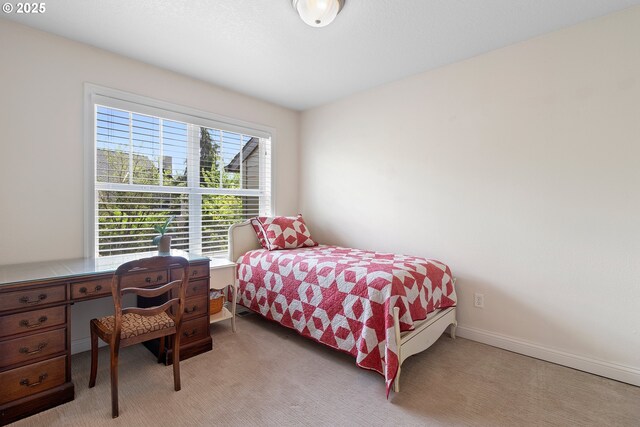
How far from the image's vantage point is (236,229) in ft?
10.7

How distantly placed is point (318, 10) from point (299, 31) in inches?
16.0

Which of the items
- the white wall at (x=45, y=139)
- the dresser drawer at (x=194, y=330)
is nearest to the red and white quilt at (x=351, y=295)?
the dresser drawer at (x=194, y=330)

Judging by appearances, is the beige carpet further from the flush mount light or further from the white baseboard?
the flush mount light

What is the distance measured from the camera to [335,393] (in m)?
1.86

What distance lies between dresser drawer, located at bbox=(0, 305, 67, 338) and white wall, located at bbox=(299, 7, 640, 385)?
8.62 feet

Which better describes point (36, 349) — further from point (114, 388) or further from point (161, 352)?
point (161, 352)

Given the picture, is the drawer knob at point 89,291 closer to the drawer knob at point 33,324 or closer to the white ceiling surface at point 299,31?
the drawer knob at point 33,324

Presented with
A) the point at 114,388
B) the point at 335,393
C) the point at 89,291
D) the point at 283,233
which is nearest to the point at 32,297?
the point at 89,291

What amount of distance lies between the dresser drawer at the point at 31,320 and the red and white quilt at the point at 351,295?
145cm

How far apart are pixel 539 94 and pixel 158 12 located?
2.79 m

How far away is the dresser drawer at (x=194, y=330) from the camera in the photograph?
7.47 ft

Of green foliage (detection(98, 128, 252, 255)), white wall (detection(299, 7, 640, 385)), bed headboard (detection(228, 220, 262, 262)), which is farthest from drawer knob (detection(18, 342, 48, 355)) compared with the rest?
white wall (detection(299, 7, 640, 385))

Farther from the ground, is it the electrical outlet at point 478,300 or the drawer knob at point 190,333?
the electrical outlet at point 478,300

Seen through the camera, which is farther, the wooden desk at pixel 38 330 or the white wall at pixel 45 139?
the white wall at pixel 45 139
